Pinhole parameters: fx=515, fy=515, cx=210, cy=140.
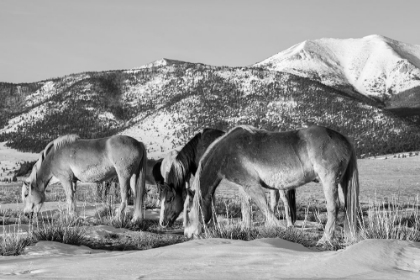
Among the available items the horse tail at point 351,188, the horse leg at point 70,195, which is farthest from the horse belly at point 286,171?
the horse leg at point 70,195

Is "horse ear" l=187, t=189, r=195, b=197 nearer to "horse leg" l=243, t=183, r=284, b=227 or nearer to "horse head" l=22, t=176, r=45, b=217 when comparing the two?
"horse leg" l=243, t=183, r=284, b=227

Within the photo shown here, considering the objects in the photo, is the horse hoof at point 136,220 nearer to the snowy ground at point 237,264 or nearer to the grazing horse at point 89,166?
the grazing horse at point 89,166

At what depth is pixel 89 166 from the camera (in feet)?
35.9

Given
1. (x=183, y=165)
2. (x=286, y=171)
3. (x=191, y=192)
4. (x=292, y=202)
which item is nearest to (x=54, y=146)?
(x=183, y=165)

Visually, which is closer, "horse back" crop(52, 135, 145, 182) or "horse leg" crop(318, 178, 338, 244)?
"horse leg" crop(318, 178, 338, 244)

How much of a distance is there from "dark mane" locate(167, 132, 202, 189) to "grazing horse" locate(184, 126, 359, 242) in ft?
5.53

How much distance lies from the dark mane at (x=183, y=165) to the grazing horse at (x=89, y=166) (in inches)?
38.3

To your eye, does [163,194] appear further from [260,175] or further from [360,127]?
[360,127]

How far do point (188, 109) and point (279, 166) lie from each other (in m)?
81.3

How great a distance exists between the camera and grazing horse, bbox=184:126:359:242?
7.55 m

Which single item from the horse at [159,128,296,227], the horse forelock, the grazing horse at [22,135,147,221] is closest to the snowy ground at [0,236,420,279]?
the horse at [159,128,296,227]

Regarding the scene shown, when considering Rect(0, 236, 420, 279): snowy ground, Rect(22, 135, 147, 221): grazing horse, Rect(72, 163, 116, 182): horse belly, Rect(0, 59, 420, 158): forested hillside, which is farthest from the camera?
Rect(0, 59, 420, 158): forested hillside

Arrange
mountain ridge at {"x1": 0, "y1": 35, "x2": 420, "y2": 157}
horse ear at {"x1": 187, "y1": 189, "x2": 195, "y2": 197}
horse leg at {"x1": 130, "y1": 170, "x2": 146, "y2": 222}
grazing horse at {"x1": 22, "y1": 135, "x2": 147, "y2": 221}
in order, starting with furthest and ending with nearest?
mountain ridge at {"x1": 0, "y1": 35, "x2": 420, "y2": 157} < grazing horse at {"x1": 22, "y1": 135, "x2": 147, "y2": 221} < horse leg at {"x1": 130, "y1": 170, "x2": 146, "y2": 222} < horse ear at {"x1": 187, "y1": 189, "x2": 195, "y2": 197}

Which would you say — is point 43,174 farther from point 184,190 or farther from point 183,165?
point 184,190
